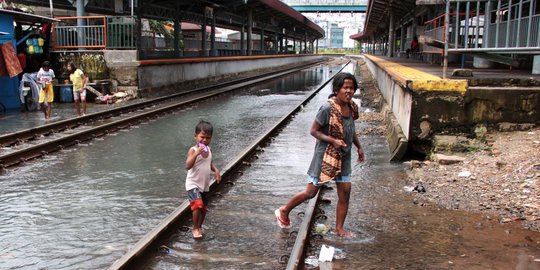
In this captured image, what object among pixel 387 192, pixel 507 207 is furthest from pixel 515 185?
pixel 387 192

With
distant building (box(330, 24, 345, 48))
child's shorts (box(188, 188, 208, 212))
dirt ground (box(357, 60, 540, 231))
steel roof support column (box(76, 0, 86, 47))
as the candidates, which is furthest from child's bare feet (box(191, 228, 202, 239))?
distant building (box(330, 24, 345, 48))

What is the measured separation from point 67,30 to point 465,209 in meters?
17.9

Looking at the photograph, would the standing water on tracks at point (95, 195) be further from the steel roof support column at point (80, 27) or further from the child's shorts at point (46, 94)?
the steel roof support column at point (80, 27)

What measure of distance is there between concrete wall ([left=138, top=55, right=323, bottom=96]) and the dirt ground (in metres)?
13.9

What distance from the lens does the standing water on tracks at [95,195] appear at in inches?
179

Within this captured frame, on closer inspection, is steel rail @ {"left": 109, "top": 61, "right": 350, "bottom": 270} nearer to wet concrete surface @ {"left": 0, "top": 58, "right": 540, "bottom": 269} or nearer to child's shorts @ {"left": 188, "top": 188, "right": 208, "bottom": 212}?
wet concrete surface @ {"left": 0, "top": 58, "right": 540, "bottom": 269}

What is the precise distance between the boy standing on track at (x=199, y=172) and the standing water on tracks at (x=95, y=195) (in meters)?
0.66

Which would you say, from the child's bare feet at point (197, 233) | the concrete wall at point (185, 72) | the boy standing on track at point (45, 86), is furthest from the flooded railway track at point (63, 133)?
the child's bare feet at point (197, 233)

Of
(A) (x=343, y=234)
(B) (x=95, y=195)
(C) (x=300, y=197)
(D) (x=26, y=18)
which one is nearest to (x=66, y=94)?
(D) (x=26, y=18)

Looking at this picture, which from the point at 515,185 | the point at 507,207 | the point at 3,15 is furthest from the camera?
the point at 3,15

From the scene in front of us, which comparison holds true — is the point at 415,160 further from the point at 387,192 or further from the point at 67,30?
the point at 67,30

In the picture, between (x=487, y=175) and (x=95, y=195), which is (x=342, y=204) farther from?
(x=95, y=195)

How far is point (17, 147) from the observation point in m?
9.30

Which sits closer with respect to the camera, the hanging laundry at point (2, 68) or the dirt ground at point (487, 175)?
the dirt ground at point (487, 175)
